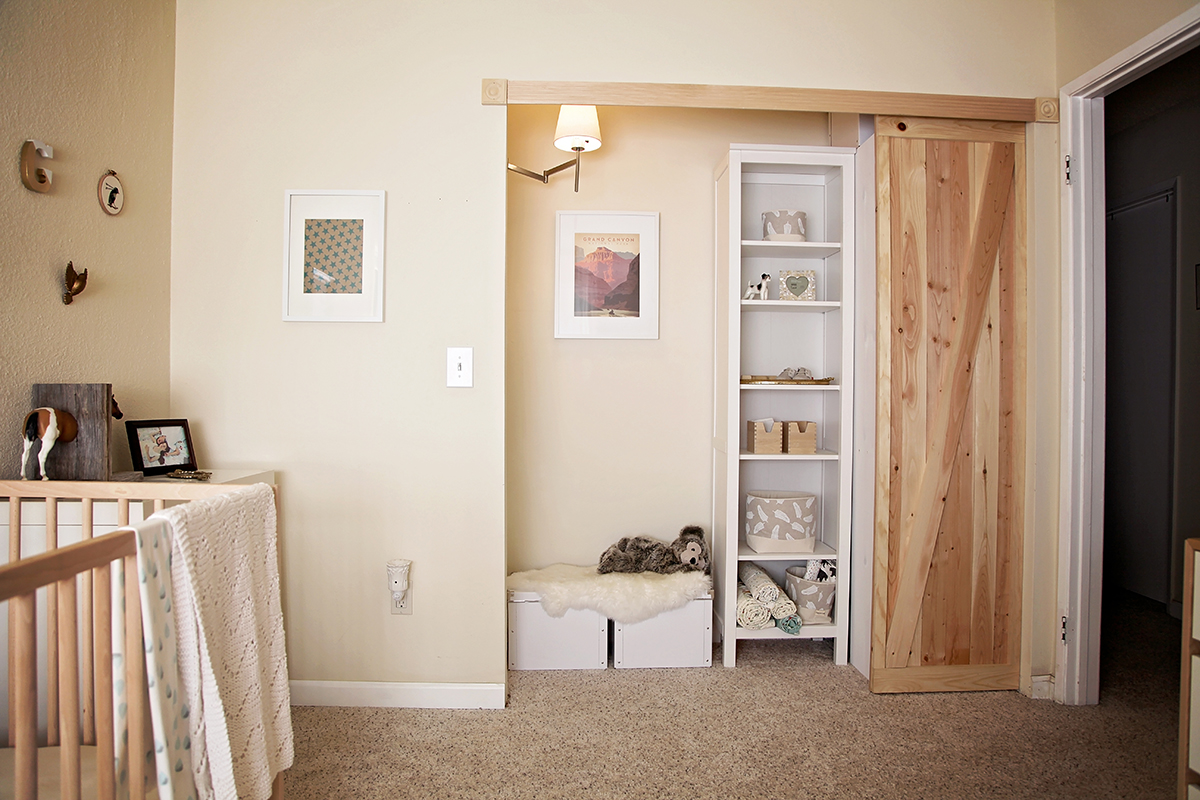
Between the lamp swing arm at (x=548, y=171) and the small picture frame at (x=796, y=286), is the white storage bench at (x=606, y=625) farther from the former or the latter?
the lamp swing arm at (x=548, y=171)

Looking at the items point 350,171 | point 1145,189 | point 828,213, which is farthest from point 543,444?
point 1145,189

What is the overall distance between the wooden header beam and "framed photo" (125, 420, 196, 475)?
138 centimetres

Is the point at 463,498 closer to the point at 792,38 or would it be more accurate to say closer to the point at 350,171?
the point at 350,171

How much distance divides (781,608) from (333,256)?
199 cm

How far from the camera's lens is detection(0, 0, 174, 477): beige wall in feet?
4.91

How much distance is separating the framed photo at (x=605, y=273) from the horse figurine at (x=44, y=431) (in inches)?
61.2

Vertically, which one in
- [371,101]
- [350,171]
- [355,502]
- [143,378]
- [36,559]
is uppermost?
[371,101]

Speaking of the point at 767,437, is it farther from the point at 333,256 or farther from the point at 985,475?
the point at 333,256

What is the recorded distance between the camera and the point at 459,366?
1.98 m

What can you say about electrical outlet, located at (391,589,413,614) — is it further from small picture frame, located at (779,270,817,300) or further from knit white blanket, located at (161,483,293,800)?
small picture frame, located at (779,270,817,300)

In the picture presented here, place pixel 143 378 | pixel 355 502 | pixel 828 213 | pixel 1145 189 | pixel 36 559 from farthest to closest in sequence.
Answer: pixel 1145 189, pixel 828 213, pixel 355 502, pixel 143 378, pixel 36 559

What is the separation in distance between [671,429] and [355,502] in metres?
1.25

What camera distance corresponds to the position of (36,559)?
78cm

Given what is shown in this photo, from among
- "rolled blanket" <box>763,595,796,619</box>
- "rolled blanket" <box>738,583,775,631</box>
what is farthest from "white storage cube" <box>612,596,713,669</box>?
"rolled blanket" <box>763,595,796,619</box>
